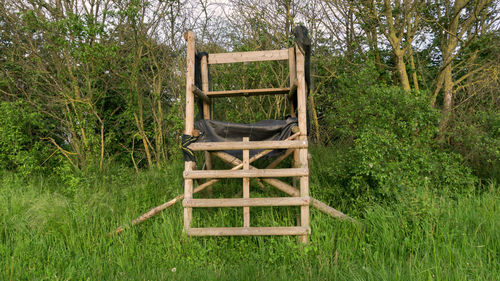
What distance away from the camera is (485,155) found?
4.62 metres

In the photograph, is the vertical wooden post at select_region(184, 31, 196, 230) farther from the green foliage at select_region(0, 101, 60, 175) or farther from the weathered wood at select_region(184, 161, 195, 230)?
the green foliage at select_region(0, 101, 60, 175)

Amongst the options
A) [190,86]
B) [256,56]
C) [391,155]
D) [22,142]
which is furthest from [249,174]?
[22,142]

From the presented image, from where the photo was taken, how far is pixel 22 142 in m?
6.23

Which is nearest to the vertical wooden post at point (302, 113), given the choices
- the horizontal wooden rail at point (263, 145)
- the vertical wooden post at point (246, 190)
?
the horizontal wooden rail at point (263, 145)

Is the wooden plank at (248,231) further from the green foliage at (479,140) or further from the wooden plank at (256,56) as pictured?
the green foliage at (479,140)

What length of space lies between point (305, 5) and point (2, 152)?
7.17 m

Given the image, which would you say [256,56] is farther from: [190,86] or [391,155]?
[391,155]

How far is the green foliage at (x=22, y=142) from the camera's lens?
19.2 ft

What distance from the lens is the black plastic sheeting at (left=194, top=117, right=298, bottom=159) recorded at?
409 centimetres

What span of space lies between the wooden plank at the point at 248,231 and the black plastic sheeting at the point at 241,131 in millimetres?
1226

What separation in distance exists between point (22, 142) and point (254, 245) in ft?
18.7

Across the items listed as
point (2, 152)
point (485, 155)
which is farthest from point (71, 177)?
point (485, 155)

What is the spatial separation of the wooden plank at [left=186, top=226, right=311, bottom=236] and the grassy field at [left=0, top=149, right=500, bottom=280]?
91 millimetres

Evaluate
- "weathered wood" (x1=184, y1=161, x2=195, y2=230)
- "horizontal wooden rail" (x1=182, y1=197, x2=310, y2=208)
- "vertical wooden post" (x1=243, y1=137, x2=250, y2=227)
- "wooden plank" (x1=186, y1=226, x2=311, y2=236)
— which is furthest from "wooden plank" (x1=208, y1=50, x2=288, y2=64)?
"wooden plank" (x1=186, y1=226, x2=311, y2=236)
